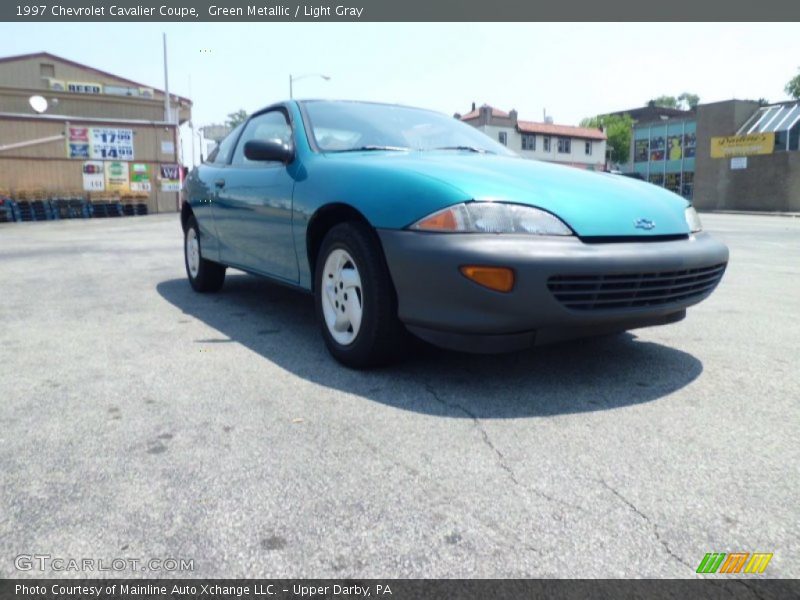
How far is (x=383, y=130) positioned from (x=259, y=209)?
946mm

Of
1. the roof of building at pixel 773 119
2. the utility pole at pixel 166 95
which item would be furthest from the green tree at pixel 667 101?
the utility pole at pixel 166 95

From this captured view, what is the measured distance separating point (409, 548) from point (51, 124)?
28345mm

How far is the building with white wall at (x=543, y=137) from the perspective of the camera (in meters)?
60.7

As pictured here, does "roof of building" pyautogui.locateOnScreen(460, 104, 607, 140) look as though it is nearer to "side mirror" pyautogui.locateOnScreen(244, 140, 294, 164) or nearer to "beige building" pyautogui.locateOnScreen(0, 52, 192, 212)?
"beige building" pyautogui.locateOnScreen(0, 52, 192, 212)

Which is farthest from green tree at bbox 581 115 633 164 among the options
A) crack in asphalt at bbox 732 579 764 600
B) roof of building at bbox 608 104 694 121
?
crack in asphalt at bbox 732 579 764 600

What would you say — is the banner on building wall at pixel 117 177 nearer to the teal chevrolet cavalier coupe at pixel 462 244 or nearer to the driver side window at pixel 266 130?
the driver side window at pixel 266 130

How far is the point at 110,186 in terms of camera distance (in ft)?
87.8

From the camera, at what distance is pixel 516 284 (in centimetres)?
263

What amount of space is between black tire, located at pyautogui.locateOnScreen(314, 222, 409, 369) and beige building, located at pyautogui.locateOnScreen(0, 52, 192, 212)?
2556 cm

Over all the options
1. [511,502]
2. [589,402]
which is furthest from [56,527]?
[589,402]

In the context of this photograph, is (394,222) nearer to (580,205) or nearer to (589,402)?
(580,205)

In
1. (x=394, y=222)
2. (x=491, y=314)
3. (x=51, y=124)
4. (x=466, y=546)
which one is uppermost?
(x=51, y=124)

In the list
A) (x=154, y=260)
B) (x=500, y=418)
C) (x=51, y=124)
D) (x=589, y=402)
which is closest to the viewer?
(x=500, y=418)

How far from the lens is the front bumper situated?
2.64 metres
